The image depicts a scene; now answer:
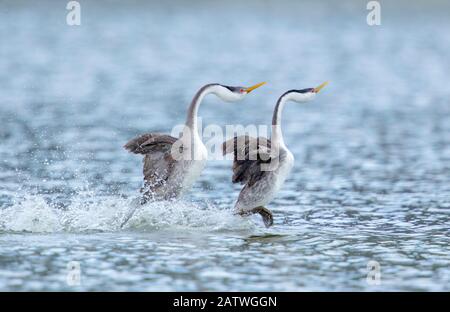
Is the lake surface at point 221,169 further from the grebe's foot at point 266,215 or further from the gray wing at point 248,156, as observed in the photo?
the gray wing at point 248,156

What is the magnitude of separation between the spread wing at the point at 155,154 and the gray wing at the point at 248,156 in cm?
92

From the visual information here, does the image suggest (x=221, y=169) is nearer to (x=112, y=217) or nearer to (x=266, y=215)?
(x=266, y=215)

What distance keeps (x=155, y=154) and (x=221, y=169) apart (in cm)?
552

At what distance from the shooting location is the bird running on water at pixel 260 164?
52.0 feet

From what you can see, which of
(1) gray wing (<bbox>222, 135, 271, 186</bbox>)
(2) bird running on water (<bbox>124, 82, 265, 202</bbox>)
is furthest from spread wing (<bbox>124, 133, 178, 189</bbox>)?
(1) gray wing (<bbox>222, 135, 271, 186</bbox>)

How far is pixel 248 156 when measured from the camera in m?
15.9

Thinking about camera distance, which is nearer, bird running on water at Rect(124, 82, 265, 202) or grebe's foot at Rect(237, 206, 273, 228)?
bird running on water at Rect(124, 82, 265, 202)

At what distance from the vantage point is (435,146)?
2483 centimetres

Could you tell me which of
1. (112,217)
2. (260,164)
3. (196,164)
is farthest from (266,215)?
(112,217)

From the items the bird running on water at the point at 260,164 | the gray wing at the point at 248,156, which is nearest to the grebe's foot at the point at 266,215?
the bird running on water at the point at 260,164

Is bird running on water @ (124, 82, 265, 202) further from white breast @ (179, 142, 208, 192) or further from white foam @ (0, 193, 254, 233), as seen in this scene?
white foam @ (0, 193, 254, 233)

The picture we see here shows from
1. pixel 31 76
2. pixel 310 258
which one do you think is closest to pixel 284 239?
pixel 310 258

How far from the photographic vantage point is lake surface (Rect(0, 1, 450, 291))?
13.7m

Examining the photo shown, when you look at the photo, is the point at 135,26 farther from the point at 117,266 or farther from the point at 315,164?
the point at 117,266
